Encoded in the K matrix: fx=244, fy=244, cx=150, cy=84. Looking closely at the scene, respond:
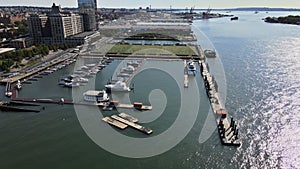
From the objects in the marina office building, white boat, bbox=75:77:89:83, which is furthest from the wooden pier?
the marina office building

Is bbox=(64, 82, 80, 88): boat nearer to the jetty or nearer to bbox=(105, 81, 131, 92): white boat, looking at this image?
bbox=(105, 81, 131, 92): white boat

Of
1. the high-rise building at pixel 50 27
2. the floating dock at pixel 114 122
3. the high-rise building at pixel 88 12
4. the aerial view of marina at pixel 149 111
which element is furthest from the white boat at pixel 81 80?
the high-rise building at pixel 88 12

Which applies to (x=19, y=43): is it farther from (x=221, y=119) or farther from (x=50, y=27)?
(x=221, y=119)

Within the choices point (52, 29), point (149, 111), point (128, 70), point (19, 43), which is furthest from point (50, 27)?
point (149, 111)

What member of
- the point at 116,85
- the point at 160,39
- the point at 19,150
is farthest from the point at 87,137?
the point at 160,39

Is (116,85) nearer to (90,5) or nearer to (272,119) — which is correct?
(272,119)
